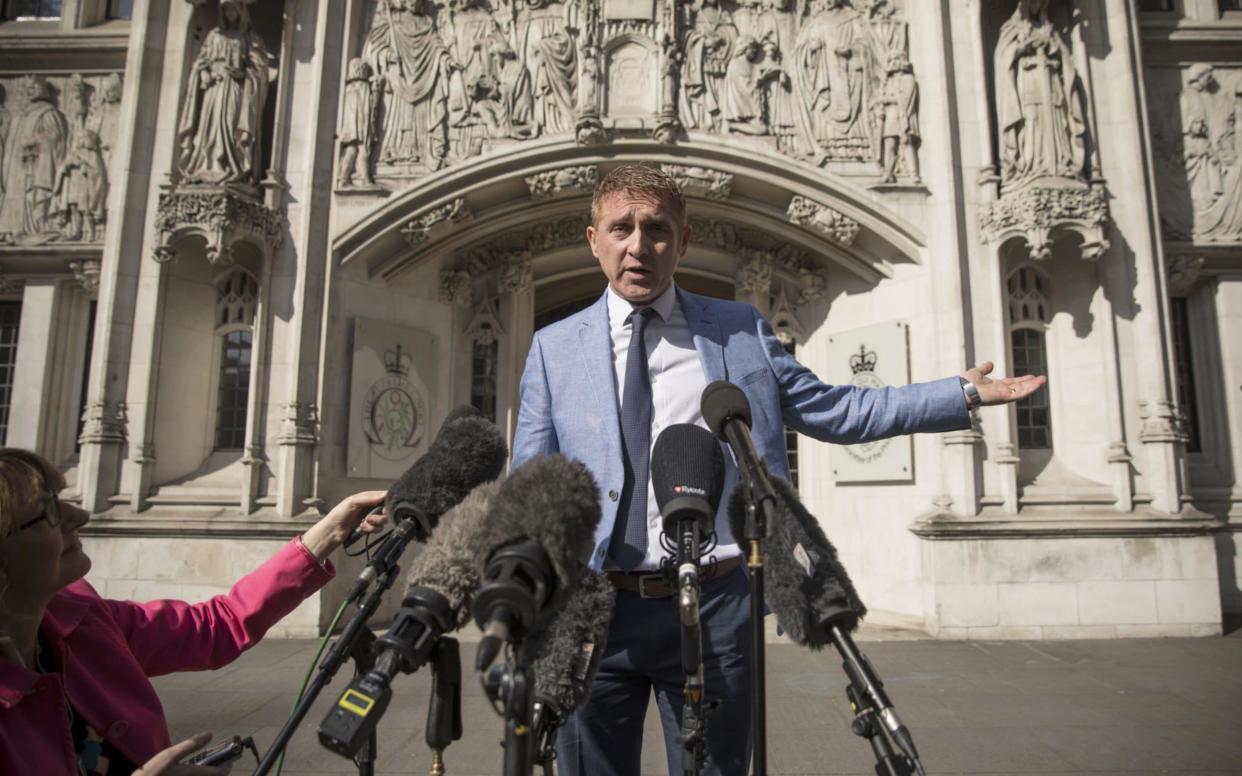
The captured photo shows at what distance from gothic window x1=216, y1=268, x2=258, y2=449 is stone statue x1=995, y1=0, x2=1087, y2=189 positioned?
8763 millimetres

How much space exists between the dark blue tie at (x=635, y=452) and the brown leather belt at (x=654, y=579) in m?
0.05

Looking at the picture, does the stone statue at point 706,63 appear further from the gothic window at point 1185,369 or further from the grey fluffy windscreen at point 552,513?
the grey fluffy windscreen at point 552,513

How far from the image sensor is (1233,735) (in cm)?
418

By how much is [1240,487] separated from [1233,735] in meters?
5.92

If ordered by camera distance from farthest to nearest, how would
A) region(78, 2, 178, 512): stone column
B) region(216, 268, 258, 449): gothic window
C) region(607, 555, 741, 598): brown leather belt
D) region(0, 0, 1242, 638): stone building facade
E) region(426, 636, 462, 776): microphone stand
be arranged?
region(216, 268, 258, 449): gothic window < region(78, 2, 178, 512): stone column < region(0, 0, 1242, 638): stone building facade < region(607, 555, 741, 598): brown leather belt < region(426, 636, 462, 776): microphone stand

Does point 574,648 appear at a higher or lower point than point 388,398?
lower

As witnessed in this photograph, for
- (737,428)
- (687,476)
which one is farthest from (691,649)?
(737,428)

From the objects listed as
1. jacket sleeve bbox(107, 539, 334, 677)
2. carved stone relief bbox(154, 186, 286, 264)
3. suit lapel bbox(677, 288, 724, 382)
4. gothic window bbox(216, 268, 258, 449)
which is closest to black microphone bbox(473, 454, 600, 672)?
suit lapel bbox(677, 288, 724, 382)

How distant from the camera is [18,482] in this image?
5.09 feet

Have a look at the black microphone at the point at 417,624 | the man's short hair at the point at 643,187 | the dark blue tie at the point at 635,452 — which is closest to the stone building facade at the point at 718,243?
the dark blue tie at the point at 635,452

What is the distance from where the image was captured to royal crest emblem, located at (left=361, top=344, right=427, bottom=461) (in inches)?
327

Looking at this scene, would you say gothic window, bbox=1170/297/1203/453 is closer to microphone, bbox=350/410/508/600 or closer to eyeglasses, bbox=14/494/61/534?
microphone, bbox=350/410/508/600

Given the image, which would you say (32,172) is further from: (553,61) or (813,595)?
(813,595)

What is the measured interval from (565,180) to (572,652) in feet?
24.4
